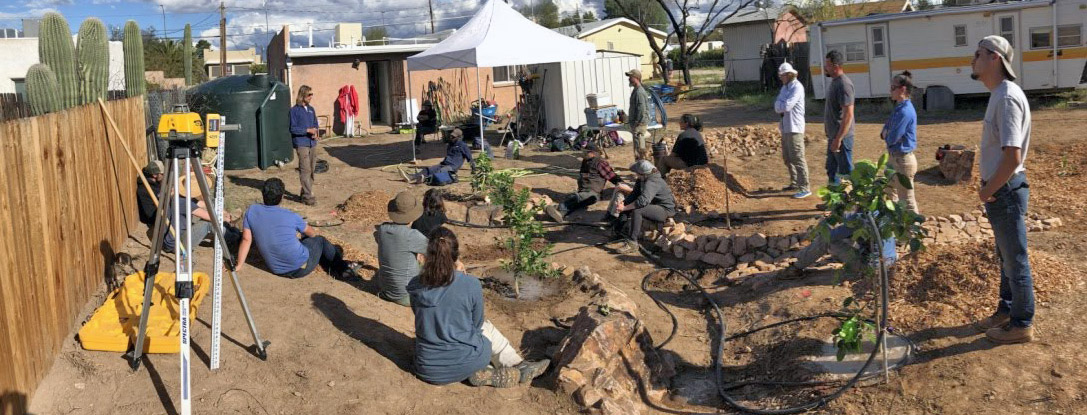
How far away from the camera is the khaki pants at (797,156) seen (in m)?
11.1

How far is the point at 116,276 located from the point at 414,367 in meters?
2.50

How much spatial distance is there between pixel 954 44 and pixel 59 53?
19.0m

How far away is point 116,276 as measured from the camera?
6.88m

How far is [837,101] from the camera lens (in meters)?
9.98

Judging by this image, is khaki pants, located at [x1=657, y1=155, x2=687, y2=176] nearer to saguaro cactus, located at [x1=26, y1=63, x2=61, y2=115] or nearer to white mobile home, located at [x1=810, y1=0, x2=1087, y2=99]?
saguaro cactus, located at [x1=26, y1=63, x2=61, y2=115]

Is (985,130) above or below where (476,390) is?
above

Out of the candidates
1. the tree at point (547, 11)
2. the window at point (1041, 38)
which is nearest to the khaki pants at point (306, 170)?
the window at point (1041, 38)

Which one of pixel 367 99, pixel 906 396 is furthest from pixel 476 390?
pixel 367 99

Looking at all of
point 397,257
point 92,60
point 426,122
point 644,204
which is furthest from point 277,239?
point 426,122

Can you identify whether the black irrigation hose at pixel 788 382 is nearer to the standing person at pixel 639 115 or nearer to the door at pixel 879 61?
the standing person at pixel 639 115

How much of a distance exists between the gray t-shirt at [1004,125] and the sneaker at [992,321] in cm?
102

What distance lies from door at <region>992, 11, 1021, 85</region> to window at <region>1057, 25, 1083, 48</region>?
0.73 meters

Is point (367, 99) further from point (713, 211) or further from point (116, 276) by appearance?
point (116, 276)

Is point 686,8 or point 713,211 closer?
point 713,211
